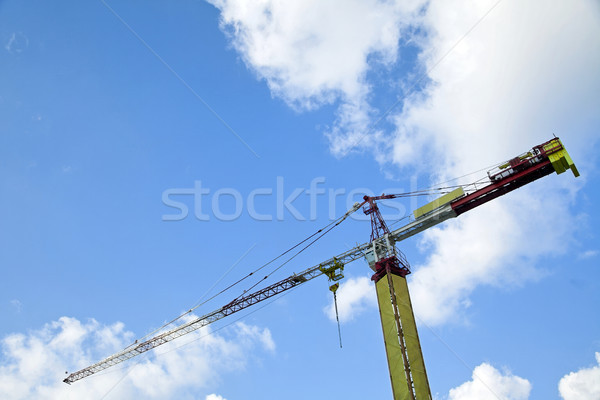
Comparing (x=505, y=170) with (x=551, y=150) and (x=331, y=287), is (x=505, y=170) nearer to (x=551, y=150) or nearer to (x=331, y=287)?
(x=551, y=150)

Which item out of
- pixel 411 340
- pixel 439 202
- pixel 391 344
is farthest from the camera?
pixel 439 202

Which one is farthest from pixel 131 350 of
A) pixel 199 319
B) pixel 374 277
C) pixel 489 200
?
pixel 489 200

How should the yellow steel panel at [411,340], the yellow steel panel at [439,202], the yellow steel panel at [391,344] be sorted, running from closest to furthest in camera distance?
1. the yellow steel panel at [411,340]
2. the yellow steel panel at [391,344]
3. the yellow steel panel at [439,202]

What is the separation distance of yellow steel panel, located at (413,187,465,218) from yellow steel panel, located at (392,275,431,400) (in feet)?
30.5

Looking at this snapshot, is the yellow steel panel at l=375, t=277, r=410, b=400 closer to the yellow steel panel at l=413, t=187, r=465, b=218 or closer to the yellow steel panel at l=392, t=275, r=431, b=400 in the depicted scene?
the yellow steel panel at l=392, t=275, r=431, b=400

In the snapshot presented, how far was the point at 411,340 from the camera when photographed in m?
48.6

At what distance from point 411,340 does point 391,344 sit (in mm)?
2455

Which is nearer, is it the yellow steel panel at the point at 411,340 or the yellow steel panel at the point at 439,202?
the yellow steel panel at the point at 411,340

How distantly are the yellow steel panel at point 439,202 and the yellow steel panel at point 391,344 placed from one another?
33.7 ft

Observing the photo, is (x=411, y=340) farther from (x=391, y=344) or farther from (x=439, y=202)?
(x=439, y=202)

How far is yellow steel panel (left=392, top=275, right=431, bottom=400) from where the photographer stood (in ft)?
149

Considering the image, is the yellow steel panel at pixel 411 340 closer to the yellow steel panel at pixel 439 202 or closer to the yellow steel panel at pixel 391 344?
the yellow steel panel at pixel 391 344

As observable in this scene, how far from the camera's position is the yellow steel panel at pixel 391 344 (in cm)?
4625

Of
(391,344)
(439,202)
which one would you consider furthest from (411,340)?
(439,202)
